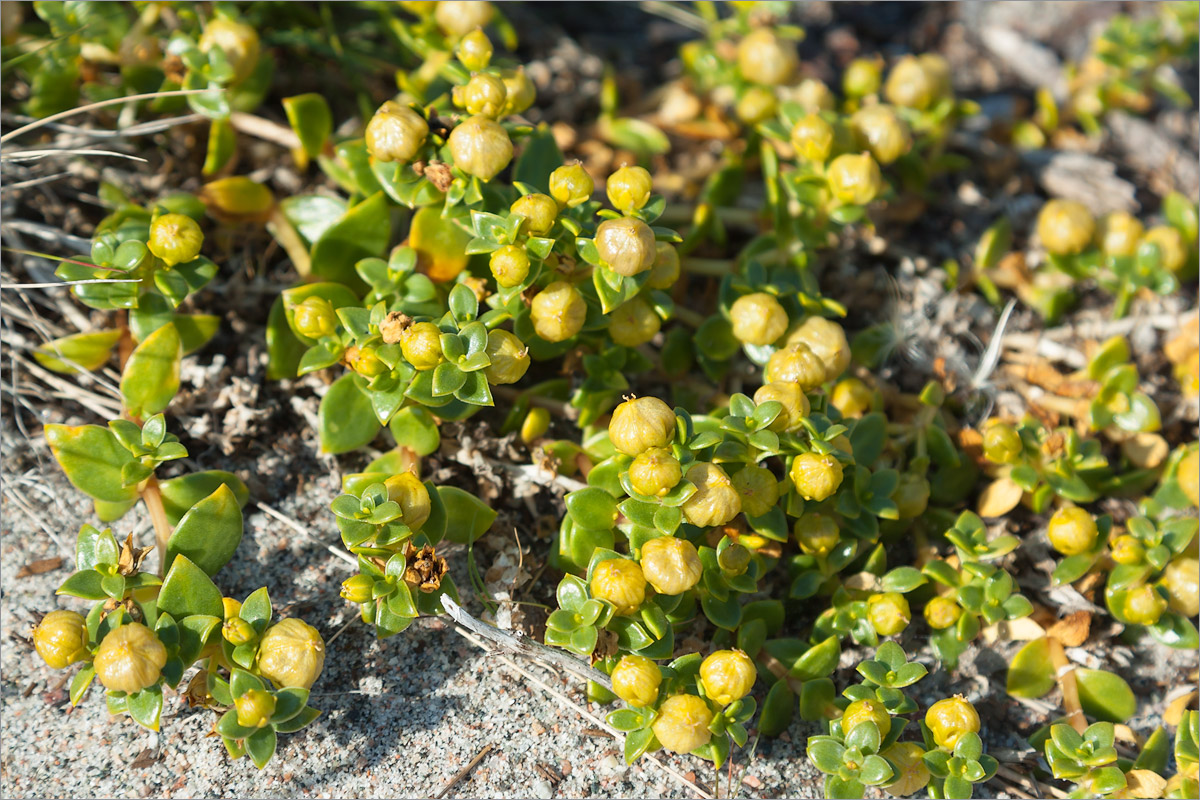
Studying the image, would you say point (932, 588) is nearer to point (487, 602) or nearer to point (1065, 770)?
point (1065, 770)

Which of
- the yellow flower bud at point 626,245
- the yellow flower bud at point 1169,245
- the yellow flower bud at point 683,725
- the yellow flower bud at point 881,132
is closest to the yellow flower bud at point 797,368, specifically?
the yellow flower bud at point 626,245

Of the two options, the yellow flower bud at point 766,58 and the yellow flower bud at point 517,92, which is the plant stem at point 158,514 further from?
the yellow flower bud at point 766,58

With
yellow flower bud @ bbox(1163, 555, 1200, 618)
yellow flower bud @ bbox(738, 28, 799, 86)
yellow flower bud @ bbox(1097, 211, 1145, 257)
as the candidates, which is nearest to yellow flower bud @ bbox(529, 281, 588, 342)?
yellow flower bud @ bbox(738, 28, 799, 86)

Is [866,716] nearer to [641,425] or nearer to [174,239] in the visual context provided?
[641,425]

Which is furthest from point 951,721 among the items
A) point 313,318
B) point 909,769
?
point 313,318

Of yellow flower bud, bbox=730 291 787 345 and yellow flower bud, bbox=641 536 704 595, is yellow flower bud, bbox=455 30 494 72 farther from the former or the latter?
yellow flower bud, bbox=641 536 704 595

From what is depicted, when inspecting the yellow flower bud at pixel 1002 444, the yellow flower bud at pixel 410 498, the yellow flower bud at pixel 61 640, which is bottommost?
the yellow flower bud at pixel 61 640

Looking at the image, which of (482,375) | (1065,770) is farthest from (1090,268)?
(482,375)
